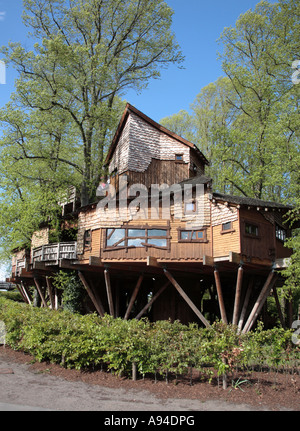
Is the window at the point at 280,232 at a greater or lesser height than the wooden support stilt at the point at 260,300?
greater

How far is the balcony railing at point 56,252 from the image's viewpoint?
19.9 metres

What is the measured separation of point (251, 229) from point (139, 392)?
33.1ft

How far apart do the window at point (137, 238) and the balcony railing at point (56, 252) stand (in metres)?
2.75

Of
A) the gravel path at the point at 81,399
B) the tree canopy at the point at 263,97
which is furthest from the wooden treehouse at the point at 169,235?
the gravel path at the point at 81,399

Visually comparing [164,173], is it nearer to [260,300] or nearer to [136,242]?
[136,242]

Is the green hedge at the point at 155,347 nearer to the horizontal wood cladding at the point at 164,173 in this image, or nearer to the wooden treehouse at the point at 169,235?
the wooden treehouse at the point at 169,235

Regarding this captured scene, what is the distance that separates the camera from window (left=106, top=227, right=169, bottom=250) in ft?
57.1

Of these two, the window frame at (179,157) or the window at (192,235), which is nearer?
the window at (192,235)

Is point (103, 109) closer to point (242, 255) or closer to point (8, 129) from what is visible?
point (8, 129)

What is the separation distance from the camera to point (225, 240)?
53.6ft

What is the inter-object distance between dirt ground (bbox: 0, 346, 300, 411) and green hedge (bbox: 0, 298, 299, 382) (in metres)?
0.38

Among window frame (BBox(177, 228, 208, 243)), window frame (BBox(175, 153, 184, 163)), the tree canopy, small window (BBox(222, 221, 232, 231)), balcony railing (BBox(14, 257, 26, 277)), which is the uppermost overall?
the tree canopy

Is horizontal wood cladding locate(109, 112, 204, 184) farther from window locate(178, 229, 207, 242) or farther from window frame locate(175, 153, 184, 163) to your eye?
window locate(178, 229, 207, 242)

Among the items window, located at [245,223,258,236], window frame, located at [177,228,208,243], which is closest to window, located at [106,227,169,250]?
window frame, located at [177,228,208,243]
